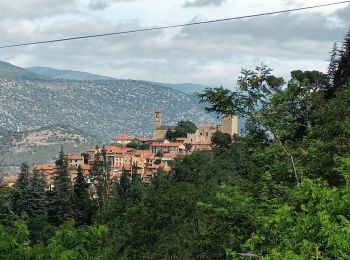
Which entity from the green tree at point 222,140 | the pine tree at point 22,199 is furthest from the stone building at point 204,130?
the pine tree at point 22,199

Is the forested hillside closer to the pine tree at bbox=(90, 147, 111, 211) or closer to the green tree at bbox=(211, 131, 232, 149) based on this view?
the pine tree at bbox=(90, 147, 111, 211)

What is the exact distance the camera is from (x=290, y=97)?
42.1 ft

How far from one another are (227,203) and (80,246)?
318cm

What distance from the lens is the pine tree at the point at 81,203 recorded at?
210 feet

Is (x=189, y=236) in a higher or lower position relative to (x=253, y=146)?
lower

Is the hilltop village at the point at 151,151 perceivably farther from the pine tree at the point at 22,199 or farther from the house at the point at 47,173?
the pine tree at the point at 22,199

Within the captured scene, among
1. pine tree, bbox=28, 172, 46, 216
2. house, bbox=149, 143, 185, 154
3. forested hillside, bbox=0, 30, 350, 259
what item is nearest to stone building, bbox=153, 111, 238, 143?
house, bbox=149, 143, 185, 154

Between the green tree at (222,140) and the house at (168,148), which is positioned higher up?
the green tree at (222,140)

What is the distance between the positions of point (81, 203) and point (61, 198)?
8.10ft

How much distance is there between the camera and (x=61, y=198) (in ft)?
218

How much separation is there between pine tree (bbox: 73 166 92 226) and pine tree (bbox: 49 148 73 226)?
743 millimetres

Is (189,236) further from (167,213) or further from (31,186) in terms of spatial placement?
(31,186)

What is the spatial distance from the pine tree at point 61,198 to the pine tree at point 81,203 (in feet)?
2.44

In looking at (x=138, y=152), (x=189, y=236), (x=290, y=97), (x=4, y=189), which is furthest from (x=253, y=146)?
(x=138, y=152)
